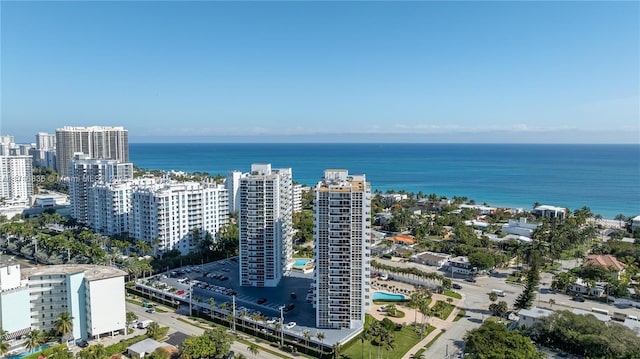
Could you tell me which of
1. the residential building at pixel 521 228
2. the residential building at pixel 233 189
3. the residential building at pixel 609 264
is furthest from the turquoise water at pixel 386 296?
the residential building at pixel 233 189

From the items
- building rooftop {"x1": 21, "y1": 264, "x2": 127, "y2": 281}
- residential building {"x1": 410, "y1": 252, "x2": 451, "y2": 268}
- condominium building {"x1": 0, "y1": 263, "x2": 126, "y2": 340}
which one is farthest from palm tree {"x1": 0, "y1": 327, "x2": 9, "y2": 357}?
residential building {"x1": 410, "y1": 252, "x2": 451, "y2": 268}

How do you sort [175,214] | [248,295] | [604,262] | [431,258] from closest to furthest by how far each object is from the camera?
1. [248,295]
2. [604,262]
3. [431,258]
4. [175,214]

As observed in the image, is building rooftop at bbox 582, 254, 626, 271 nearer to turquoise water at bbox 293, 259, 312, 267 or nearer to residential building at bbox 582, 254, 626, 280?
residential building at bbox 582, 254, 626, 280

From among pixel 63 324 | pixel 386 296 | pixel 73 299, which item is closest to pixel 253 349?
pixel 63 324

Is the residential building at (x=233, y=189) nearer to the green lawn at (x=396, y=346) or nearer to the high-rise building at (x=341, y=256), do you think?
the high-rise building at (x=341, y=256)

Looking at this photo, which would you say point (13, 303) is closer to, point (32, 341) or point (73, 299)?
point (32, 341)

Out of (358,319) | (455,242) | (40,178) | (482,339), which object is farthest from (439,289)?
(40,178)

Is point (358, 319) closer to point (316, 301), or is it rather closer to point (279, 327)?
point (316, 301)
